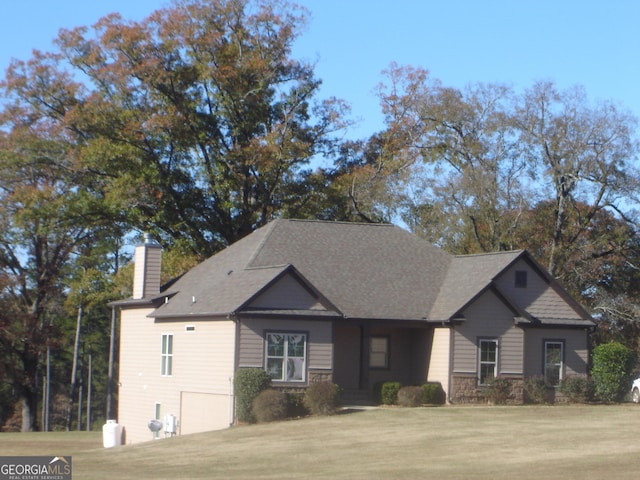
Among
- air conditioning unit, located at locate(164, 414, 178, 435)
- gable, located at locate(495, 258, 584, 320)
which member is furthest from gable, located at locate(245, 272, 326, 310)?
gable, located at locate(495, 258, 584, 320)

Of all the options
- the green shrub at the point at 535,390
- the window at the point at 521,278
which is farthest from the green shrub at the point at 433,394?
the window at the point at 521,278

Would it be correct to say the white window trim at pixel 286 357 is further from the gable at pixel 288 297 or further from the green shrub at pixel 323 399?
the green shrub at pixel 323 399

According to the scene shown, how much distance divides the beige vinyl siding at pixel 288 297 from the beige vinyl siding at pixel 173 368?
146 cm

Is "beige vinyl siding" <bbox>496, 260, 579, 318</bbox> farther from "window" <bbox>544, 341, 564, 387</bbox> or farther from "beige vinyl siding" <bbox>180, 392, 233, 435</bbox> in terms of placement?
"beige vinyl siding" <bbox>180, 392, 233, 435</bbox>

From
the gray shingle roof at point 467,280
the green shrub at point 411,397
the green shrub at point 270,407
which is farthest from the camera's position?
the gray shingle roof at point 467,280

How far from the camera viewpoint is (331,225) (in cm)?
4538

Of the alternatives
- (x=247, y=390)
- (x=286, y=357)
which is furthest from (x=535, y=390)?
(x=247, y=390)

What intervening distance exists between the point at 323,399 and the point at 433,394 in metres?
4.95

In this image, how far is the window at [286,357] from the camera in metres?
37.3

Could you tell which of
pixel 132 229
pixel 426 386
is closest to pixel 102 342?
pixel 132 229

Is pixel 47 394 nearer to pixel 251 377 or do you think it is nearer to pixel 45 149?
pixel 45 149

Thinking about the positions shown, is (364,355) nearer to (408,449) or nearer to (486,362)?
(486,362)

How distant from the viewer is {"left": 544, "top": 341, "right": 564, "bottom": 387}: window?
41.4 m

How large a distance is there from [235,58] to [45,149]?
10990mm
